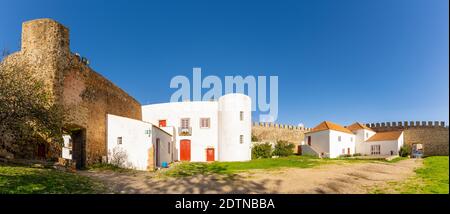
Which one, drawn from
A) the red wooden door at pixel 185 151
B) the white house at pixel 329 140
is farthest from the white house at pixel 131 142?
the white house at pixel 329 140

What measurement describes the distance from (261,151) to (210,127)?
567 cm

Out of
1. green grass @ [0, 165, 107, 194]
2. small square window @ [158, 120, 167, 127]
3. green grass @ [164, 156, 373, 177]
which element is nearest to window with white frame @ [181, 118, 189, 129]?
small square window @ [158, 120, 167, 127]

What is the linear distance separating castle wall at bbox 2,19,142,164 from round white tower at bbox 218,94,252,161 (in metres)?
9.95

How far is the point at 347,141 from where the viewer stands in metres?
38.9

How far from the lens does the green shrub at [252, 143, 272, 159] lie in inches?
1219

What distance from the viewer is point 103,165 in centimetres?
1998

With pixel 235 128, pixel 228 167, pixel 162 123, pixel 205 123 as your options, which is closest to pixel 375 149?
pixel 235 128

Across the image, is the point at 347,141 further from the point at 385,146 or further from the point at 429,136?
the point at 429,136

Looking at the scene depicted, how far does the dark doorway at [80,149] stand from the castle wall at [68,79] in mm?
192

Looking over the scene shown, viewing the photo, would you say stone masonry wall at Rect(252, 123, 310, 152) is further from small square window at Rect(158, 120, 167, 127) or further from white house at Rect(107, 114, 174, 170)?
white house at Rect(107, 114, 174, 170)
